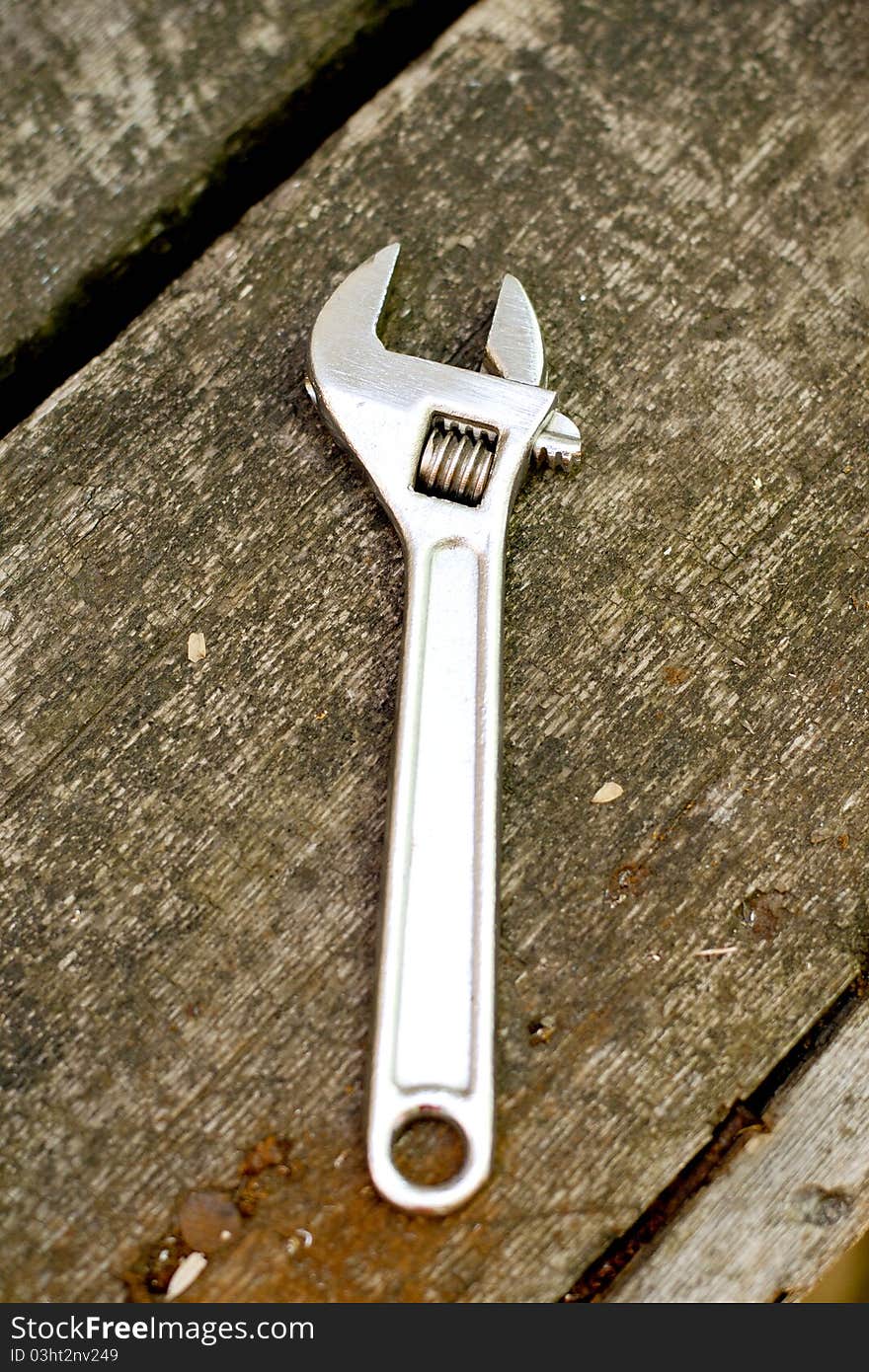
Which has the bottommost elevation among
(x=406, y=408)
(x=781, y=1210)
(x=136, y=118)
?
(x=781, y=1210)

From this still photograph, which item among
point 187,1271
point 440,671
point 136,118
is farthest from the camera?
point 136,118

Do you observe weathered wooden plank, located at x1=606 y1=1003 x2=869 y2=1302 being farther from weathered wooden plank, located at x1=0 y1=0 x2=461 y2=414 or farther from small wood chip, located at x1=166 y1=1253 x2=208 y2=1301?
weathered wooden plank, located at x1=0 y1=0 x2=461 y2=414

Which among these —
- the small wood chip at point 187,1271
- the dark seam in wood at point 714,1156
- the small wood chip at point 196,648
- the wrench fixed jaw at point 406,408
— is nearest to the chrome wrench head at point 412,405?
the wrench fixed jaw at point 406,408

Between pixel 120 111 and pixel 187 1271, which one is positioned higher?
pixel 120 111

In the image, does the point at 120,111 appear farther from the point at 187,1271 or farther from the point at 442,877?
the point at 187,1271

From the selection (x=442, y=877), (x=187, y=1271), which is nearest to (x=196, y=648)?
(x=442, y=877)
